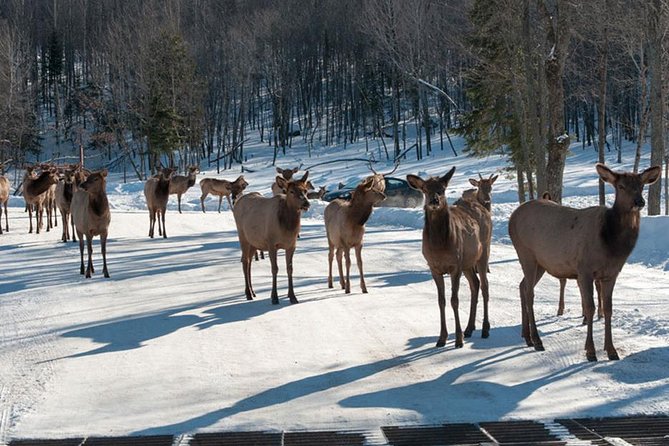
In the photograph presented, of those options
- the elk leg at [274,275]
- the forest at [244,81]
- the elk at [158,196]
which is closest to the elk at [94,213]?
the elk leg at [274,275]

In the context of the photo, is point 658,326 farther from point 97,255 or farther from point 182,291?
point 97,255

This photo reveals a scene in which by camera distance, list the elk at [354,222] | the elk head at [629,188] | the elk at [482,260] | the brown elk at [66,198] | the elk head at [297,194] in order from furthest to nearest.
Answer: the brown elk at [66,198]
the elk at [354,222]
the elk head at [297,194]
the elk at [482,260]
the elk head at [629,188]

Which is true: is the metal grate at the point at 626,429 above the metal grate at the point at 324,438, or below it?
below

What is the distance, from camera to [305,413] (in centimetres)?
698

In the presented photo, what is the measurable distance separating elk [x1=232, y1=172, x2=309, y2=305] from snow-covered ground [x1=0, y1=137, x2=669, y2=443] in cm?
49

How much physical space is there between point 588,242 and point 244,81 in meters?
69.0

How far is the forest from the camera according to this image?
59125 millimetres

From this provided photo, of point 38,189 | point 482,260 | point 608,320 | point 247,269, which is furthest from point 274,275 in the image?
point 38,189

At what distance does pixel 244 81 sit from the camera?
75562 mm

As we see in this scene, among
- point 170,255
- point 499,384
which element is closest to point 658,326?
point 499,384

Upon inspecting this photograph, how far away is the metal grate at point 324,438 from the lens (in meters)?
6.25

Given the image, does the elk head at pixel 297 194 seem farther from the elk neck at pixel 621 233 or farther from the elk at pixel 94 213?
the elk neck at pixel 621 233

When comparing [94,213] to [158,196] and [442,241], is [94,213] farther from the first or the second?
[442,241]

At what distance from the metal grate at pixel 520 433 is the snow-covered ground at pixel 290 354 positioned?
21cm
